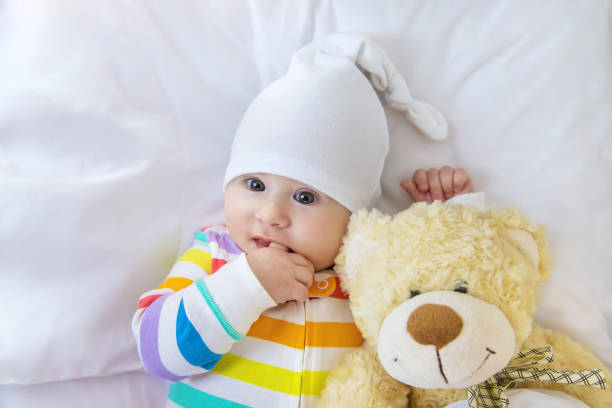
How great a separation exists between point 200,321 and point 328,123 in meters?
0.43

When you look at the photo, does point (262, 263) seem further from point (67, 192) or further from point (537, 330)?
point (537, 330)

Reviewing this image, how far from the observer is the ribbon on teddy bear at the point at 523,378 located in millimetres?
738

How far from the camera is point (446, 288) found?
0.68 meters

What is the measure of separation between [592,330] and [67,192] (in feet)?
3.48

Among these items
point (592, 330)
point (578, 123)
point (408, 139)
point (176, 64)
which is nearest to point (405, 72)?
point (408, 139)

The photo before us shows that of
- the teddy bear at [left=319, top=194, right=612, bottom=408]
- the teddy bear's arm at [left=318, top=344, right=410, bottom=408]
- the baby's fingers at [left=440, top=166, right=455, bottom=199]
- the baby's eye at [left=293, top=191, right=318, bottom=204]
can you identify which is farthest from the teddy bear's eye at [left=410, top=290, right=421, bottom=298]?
the baby's fingers at [left=440, top=166, right=455, bottom=199]

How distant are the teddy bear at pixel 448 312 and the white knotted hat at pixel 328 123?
123mm

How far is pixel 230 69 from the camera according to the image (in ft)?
3.62

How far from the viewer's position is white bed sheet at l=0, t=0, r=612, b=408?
0.91 metres

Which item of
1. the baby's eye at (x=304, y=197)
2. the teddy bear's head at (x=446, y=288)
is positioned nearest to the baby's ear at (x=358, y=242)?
the teddy bear's head at (x=446, y=288)

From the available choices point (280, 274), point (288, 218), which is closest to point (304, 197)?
point (288, 218)

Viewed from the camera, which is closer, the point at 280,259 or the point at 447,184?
the point at 280,259

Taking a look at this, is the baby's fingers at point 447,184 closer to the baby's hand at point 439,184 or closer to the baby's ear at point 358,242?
the baby's hand at point 439,184

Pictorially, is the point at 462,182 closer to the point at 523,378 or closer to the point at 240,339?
the point at 523,378
